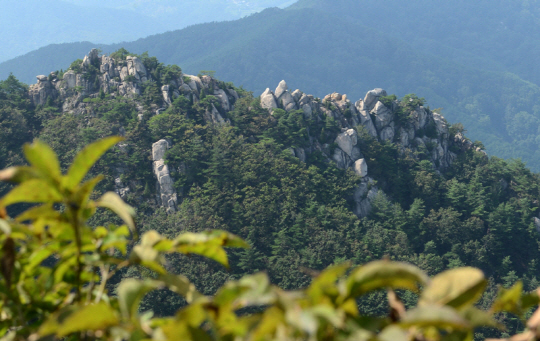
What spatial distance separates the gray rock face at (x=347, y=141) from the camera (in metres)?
25.3

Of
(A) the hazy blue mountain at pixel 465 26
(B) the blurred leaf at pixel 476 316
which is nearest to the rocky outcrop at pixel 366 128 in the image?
(B) the blurred leaf at pixel 476 316

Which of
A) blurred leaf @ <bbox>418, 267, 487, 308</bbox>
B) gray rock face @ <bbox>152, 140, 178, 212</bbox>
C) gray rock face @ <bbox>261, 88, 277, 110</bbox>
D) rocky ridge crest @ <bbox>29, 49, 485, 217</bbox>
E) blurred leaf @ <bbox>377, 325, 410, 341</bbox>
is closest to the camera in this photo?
blurred leaf @ <bbox>377, 325, 410, 341</bbox>

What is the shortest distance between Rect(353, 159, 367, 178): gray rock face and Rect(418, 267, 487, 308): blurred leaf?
24423 millimetres

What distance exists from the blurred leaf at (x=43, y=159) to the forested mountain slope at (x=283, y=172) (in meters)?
16.6

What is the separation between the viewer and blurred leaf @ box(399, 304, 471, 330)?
0.56 m

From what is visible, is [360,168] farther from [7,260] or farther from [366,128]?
[7,260]

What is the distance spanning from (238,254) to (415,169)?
43.4 feet

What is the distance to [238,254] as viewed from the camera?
1908cm

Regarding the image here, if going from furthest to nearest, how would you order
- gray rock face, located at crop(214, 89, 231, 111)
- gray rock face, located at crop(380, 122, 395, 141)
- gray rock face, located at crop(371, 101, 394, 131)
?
1. gray rock face, located at crop(371, 101, 394, 131)
2. gray rock face, located at crop(380, 122, 395, 141)
3. gray rock face, located at crop(214, 89, 231, 111)

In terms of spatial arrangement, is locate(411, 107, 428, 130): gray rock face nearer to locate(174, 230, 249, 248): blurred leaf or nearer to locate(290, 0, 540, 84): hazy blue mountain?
locate(174, 230, 249, 248): blurred leaf

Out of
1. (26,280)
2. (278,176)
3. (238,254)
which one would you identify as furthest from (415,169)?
(26,280)

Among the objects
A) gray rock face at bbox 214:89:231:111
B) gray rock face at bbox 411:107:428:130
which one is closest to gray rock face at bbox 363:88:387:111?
gray rock face at bbox 411:107:428:130

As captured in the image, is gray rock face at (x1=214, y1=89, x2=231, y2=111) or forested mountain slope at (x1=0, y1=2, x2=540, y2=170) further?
forested mountain slope at (x1=0, y1=2, x2=540, y2=170)

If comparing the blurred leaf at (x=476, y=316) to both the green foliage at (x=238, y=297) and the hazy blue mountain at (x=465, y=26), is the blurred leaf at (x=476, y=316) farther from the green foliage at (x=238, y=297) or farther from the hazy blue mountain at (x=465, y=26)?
the hazy blue mountain at (x=465, y=26)
